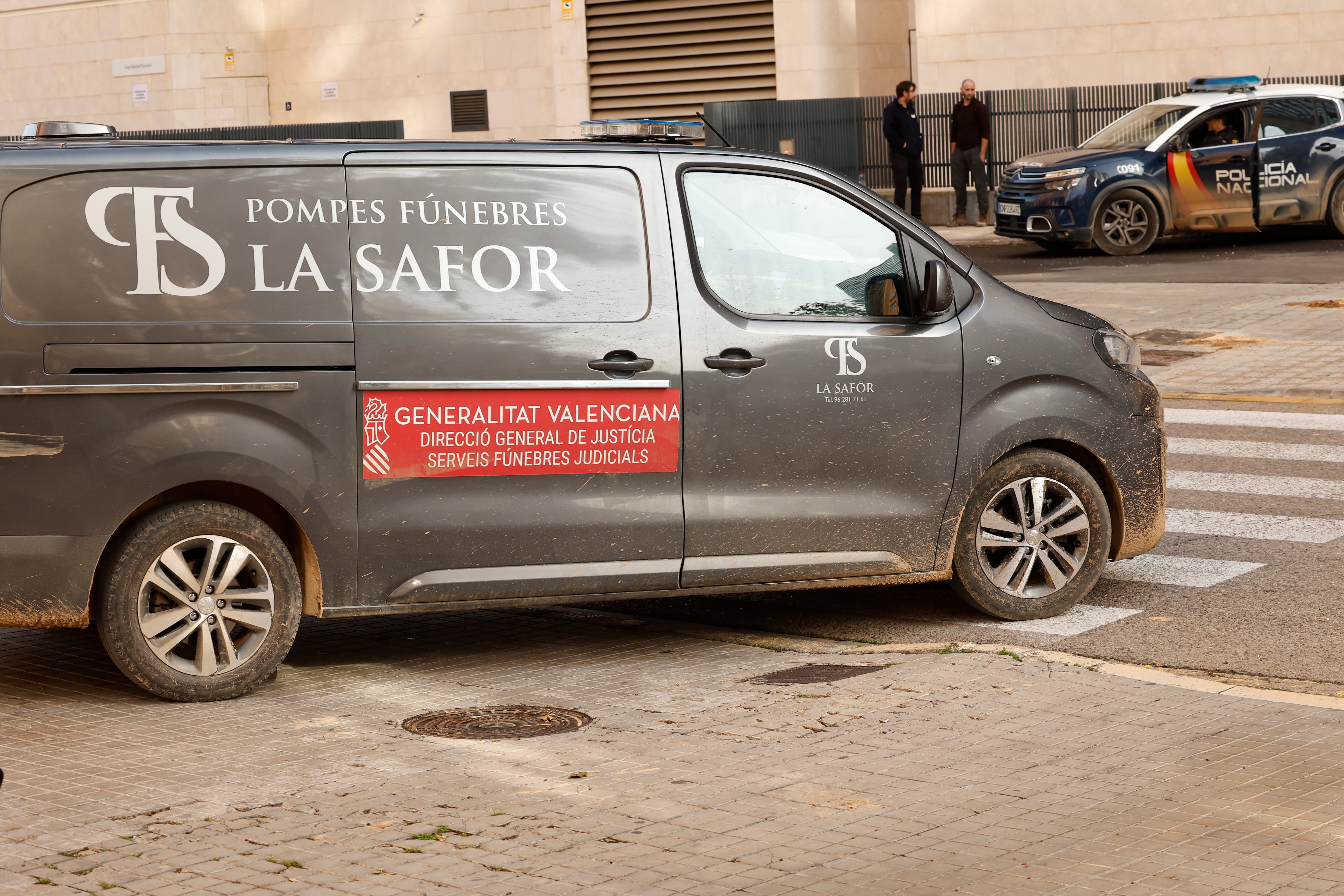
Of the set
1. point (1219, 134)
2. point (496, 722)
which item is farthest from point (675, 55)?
point (496, 722)

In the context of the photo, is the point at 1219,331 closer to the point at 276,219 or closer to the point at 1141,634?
the point at 1141,634

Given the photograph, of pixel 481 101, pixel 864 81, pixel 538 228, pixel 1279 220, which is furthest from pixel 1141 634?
pixel 481 101

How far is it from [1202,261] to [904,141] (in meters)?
6.64

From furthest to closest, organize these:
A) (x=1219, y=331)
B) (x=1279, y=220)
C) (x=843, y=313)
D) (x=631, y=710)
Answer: (x=1279, y=220) < (x=1219, y=331) < (x=843, y=313) < (x=631, y=710)

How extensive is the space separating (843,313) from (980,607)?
1.43 m

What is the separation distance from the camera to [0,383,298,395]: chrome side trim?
5.93 metres

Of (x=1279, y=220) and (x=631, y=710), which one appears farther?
(x=1279, y=220)

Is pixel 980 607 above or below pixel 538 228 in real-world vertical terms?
below

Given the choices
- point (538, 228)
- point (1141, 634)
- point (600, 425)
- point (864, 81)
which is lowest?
point (1141, 634)

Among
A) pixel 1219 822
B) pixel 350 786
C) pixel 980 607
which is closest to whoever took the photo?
pixel 1219 822

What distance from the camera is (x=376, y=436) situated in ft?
20.5

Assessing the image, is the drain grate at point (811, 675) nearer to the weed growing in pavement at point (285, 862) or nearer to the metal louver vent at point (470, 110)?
the weed growing in pavement at point (285, 862)

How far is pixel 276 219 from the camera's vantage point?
20.2 ft

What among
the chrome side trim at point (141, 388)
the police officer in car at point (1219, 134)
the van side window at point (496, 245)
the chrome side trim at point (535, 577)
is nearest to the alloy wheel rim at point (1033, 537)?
the chrome side trim at point (535, 577)
